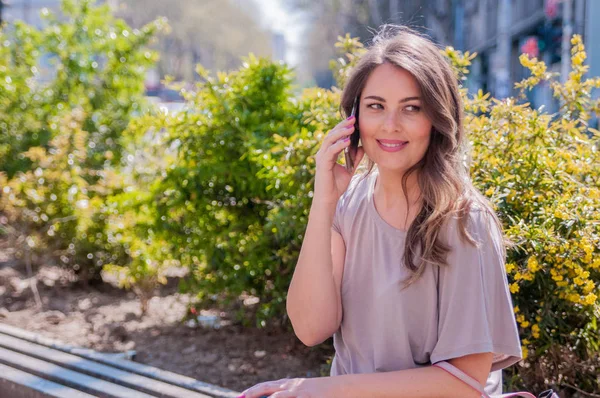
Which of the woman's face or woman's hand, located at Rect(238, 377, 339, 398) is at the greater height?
the woman's face

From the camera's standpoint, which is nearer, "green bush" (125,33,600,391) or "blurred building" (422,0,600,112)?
"green bush" (125,33,600,391)

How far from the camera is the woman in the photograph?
1.87 m

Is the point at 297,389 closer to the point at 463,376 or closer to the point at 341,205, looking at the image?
the point at 463,376

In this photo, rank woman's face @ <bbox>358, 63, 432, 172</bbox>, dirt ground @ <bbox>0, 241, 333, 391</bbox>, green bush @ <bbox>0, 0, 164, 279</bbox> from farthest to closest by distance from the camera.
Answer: green bush @ <bbox>0, 0, 164, 279</bbox>, dirt ground @ <bbox>0, 241, 333, 391</bbox>, woman's face @ <bbox>358, 63, 432, 172</bbox>

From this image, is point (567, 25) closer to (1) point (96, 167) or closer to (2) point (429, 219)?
(1) point (96, 167)

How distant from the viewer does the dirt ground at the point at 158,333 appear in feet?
12.7

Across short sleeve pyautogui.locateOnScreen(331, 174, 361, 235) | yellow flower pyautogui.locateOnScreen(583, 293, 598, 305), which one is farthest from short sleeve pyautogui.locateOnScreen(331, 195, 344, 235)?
yellow flower pyautogui.locateOnScreen(583, 293, 598, 305)

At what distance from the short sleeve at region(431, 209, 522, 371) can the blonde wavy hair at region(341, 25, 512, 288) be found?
31 millimetres

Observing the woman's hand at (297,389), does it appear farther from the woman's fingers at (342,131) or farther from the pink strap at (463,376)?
the woman's fingers at (342,131)

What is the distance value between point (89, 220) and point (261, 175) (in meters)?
2.32

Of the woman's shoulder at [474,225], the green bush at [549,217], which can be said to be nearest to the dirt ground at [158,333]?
the green bush at [549,217]

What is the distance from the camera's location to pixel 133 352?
404cm

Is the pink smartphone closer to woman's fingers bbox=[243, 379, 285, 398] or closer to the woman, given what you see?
the woman

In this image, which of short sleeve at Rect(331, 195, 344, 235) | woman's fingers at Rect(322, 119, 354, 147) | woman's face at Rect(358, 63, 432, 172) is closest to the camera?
woman's face at Rect(358, 63, 432, 172)
